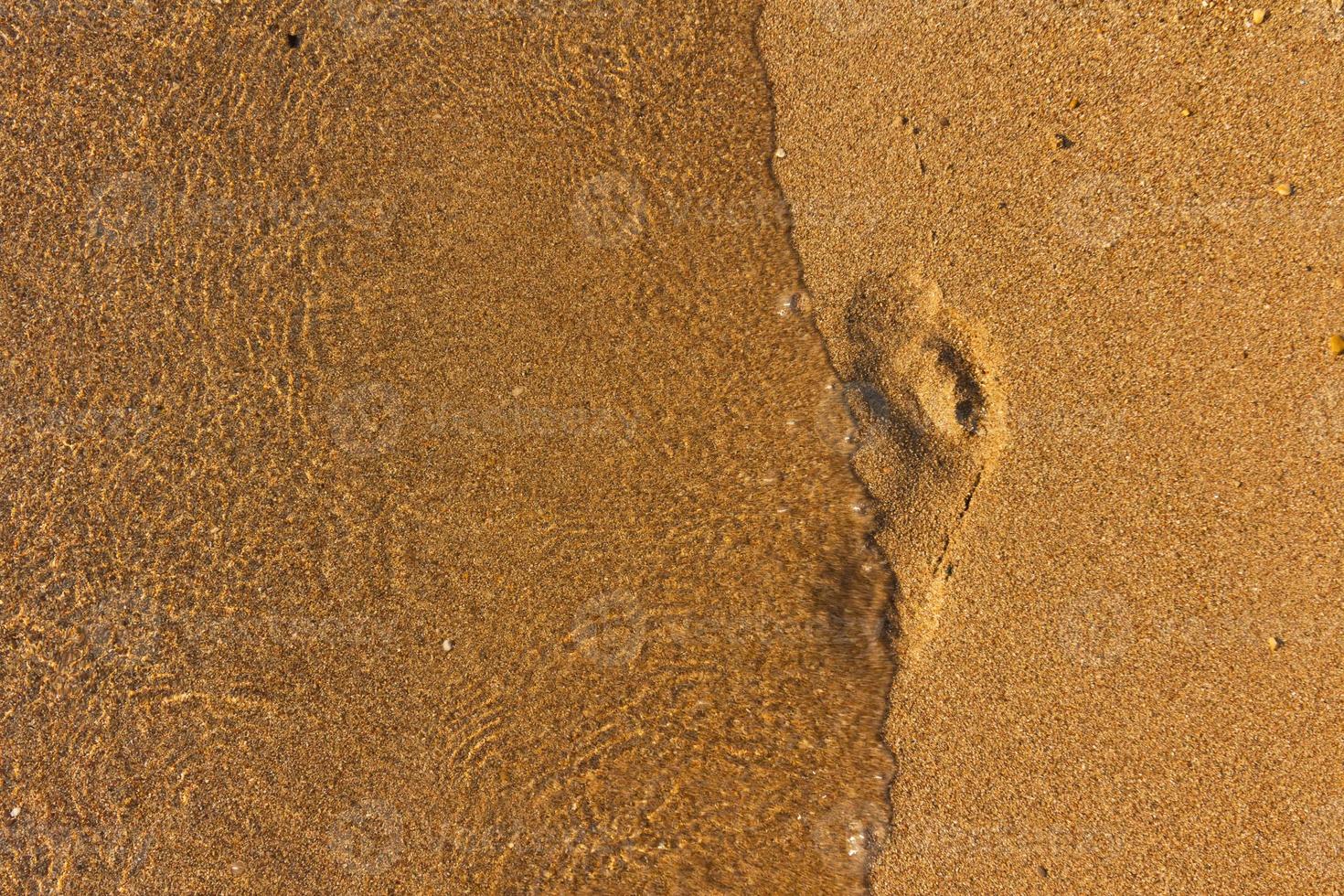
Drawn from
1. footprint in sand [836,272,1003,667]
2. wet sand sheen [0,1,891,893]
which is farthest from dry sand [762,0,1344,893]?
wet sand sheen [0,1,891,893]

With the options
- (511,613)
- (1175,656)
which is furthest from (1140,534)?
(511,613)

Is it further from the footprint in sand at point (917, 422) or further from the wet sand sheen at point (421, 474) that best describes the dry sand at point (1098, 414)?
the wet sand sheen at point (421, 474)

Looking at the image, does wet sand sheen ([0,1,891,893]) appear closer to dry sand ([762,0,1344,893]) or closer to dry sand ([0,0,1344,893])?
dry sand ([0,0,1344,893])

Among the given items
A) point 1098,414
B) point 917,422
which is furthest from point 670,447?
point 1098,414

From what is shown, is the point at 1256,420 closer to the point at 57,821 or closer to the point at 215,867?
the point at 215,867

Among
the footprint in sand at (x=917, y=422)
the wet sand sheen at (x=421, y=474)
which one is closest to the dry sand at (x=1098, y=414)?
the footprint in sand at (x=917, y=422)

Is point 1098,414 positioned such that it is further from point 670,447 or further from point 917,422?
point 670,447
